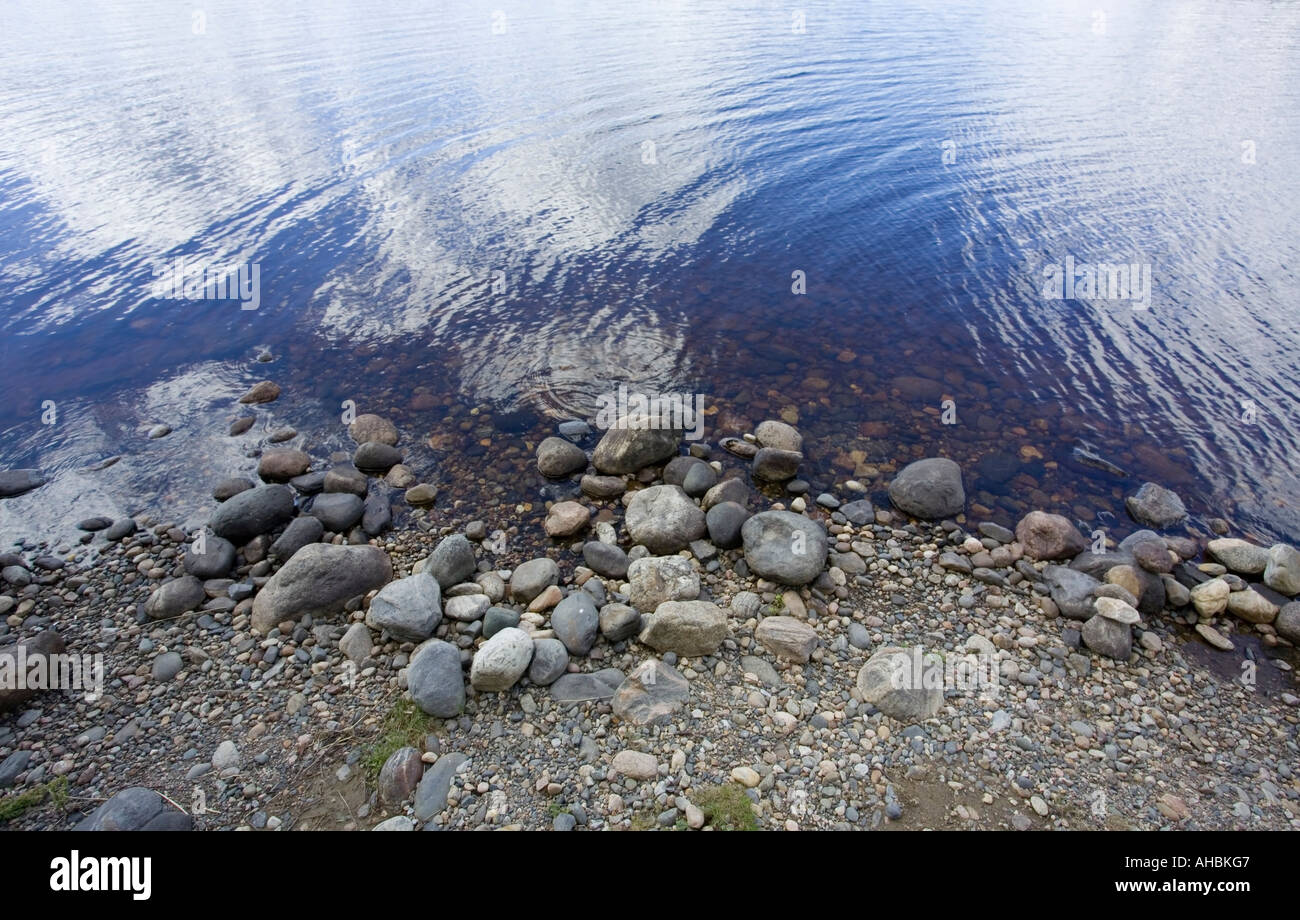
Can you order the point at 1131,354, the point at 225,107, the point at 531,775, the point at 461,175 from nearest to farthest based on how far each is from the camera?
the point at 531,775 < the point at 1131,354 < the point at 461,175 < the point at 225,107

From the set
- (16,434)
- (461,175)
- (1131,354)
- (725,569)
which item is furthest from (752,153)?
(16,434)

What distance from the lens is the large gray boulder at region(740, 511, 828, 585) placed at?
920cm

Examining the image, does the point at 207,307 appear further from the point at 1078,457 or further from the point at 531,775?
the point at 1078,457

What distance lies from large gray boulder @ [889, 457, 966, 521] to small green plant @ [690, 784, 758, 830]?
5707 mm

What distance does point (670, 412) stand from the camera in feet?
42.2

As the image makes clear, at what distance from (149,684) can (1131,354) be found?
17.9 metres

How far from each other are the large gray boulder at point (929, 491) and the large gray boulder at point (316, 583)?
7771mm

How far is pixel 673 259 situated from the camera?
18.4 m

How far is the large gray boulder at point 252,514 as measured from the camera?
400 inches

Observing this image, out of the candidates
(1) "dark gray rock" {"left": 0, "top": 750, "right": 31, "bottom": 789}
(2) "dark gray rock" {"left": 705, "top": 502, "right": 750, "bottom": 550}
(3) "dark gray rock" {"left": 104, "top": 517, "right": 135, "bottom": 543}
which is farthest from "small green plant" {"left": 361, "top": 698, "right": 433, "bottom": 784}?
(3) "dark gray rock" {"left": 104, "top": 517, "right": 135, "bottom": 543}

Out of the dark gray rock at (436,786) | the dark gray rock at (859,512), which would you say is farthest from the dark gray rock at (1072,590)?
the dark gray rock at (436,786)

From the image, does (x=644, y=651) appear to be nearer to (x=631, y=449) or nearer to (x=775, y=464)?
(x=631, y=449)

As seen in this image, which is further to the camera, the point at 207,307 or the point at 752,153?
the point at 752,153
